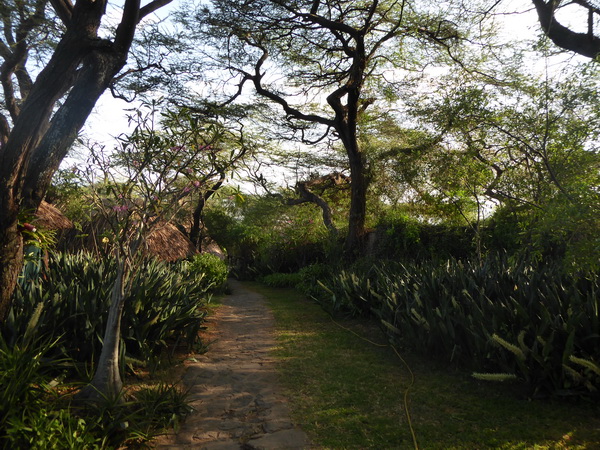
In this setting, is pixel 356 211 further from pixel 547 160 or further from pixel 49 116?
pixel 49 116

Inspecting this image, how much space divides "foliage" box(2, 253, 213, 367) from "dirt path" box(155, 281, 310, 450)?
0.57 m

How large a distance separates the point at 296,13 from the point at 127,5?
245 inches

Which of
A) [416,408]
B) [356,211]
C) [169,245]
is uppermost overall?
[356,211]

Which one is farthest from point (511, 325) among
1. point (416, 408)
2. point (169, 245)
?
point (169, 245)

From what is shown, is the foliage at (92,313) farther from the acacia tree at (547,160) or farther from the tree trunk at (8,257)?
the acacia tree at (547,160)

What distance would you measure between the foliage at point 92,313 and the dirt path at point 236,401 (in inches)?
22.4

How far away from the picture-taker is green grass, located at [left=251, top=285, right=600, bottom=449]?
3.27 metres

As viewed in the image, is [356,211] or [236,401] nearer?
[236,401]

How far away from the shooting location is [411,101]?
13.0 m

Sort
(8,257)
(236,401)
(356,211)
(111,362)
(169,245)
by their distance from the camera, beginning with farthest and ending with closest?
(169,245) < (356,211) < (236,401) < (8,257) < (111,362)

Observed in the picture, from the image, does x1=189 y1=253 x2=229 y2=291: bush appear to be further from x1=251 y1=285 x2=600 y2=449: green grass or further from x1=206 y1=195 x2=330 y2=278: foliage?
Result: x1=251 y1=285 x2=600 y2=449: green grass

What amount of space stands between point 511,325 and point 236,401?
3.00 m

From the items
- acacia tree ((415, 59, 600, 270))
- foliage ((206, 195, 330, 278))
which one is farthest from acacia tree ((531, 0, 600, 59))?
foliage ((206, 195, 330, 278))

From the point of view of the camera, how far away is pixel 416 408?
387 centimetres
